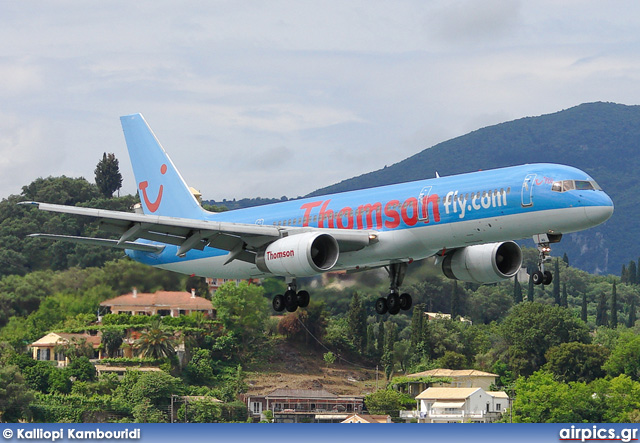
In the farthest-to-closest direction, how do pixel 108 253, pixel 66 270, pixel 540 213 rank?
pixel 108 253
pixel 66 270
pixel 540 213

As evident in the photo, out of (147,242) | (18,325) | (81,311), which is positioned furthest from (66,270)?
(147,242)

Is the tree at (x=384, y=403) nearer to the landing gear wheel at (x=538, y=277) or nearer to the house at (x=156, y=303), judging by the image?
the house at (x=156, y=303)

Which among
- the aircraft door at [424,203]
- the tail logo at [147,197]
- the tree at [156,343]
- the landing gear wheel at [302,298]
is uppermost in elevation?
the tail logo at [147,197]

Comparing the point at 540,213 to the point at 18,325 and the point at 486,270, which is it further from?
the point at 18,325

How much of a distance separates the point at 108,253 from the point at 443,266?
147 feet

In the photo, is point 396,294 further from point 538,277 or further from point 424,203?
point 538,277

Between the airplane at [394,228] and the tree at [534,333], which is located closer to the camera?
the airplane at [394,228]

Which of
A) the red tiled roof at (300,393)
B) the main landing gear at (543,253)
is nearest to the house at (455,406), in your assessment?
the red tiled roof at (300,393)

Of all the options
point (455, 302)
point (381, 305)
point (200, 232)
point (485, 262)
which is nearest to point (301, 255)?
point (200, 232)

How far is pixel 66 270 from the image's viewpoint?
82.0 m

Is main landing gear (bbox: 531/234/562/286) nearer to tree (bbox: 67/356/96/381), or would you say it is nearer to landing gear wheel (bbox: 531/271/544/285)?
landing gear wheel (bbox: 531/271/544/285)

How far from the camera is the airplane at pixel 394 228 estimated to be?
4181 cm

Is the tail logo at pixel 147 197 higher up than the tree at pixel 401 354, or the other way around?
the tail logo at pixel 147 197

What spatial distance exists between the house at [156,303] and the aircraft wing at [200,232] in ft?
69.8
